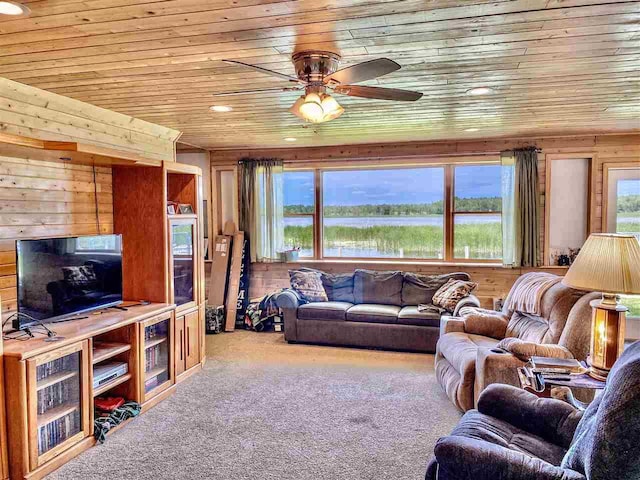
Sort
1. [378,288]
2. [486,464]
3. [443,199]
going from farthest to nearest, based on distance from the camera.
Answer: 1. [443,199]
2. [378,288]
3. [486,464]

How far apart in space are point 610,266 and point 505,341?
1082mm

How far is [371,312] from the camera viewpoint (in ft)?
17.3

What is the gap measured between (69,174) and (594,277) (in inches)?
149

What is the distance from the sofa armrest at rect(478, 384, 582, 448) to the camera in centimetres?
212

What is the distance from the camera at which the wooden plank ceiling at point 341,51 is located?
6.94ft

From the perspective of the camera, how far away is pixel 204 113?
4.21 m

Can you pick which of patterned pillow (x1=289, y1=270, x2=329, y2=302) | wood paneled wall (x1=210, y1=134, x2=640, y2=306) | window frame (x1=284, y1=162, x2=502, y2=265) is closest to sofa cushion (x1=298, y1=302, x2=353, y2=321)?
patterned pillow (x1=289, y1=270, x2=329, y2=302)

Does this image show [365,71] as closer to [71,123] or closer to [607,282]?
[607,282]

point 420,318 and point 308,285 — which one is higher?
point 308,285

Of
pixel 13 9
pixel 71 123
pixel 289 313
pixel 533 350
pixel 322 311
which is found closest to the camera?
pixel 13 9

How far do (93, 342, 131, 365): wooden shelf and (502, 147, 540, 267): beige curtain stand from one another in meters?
4.51

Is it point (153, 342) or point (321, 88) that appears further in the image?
point (153, 342)

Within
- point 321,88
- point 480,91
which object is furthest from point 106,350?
point 480,91

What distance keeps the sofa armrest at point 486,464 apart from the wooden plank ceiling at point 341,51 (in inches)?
74.8
